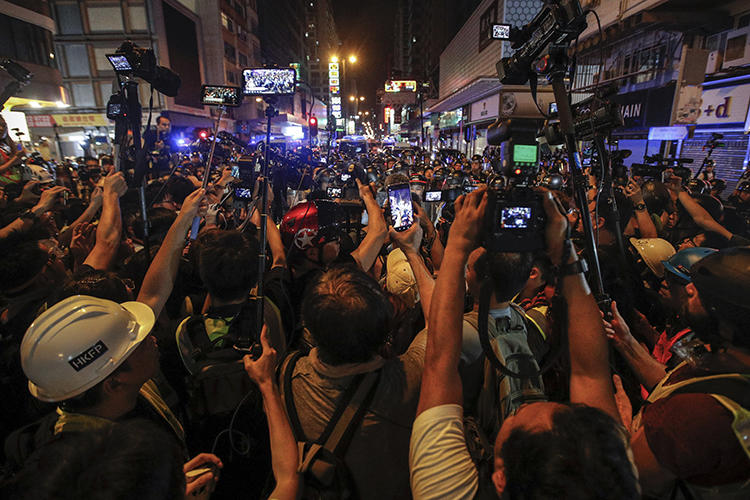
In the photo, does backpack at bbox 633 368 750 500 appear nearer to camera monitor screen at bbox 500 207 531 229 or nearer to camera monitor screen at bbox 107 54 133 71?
camera monitor screen at bbox 500 207 531 229

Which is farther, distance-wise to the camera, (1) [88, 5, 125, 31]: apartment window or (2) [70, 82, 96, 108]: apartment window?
(2) [70, 82, 96, 108]: apartment window

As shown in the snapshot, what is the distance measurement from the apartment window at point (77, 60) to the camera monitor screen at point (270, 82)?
37.3m

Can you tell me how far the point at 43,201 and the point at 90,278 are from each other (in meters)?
3.29

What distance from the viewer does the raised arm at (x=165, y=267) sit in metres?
2.29

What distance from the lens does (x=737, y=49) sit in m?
11.3

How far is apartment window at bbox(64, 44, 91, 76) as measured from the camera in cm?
3014

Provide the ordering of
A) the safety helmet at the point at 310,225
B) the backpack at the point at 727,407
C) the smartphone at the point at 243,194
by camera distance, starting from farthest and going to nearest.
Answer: the smartphone at the point at 243,194, the safety helmet at the point at 310,225, the backpack at the point at 727,407

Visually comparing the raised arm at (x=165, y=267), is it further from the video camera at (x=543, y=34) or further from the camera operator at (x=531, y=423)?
the video camera at (x=543, y=34)

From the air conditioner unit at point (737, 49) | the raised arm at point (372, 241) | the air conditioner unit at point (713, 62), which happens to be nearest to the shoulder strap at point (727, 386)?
the raised arm at point (372, 241)

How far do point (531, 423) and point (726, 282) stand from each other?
125cm

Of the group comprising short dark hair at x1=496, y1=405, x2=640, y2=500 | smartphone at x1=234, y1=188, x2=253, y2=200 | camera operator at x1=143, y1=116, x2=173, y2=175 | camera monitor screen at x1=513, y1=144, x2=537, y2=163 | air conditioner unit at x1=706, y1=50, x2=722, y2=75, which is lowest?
short dark hair at x1=496, y1=405, x2=640, y2=500

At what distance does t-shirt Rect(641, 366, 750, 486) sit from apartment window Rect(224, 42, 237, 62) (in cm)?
4834

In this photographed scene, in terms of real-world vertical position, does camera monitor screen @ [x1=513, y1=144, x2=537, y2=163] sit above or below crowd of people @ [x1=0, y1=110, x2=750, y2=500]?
above

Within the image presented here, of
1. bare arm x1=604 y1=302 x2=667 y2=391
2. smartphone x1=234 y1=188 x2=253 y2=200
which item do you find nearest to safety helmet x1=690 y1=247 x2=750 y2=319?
bare arm x1=604 y1=302 x2=667 y2=391
